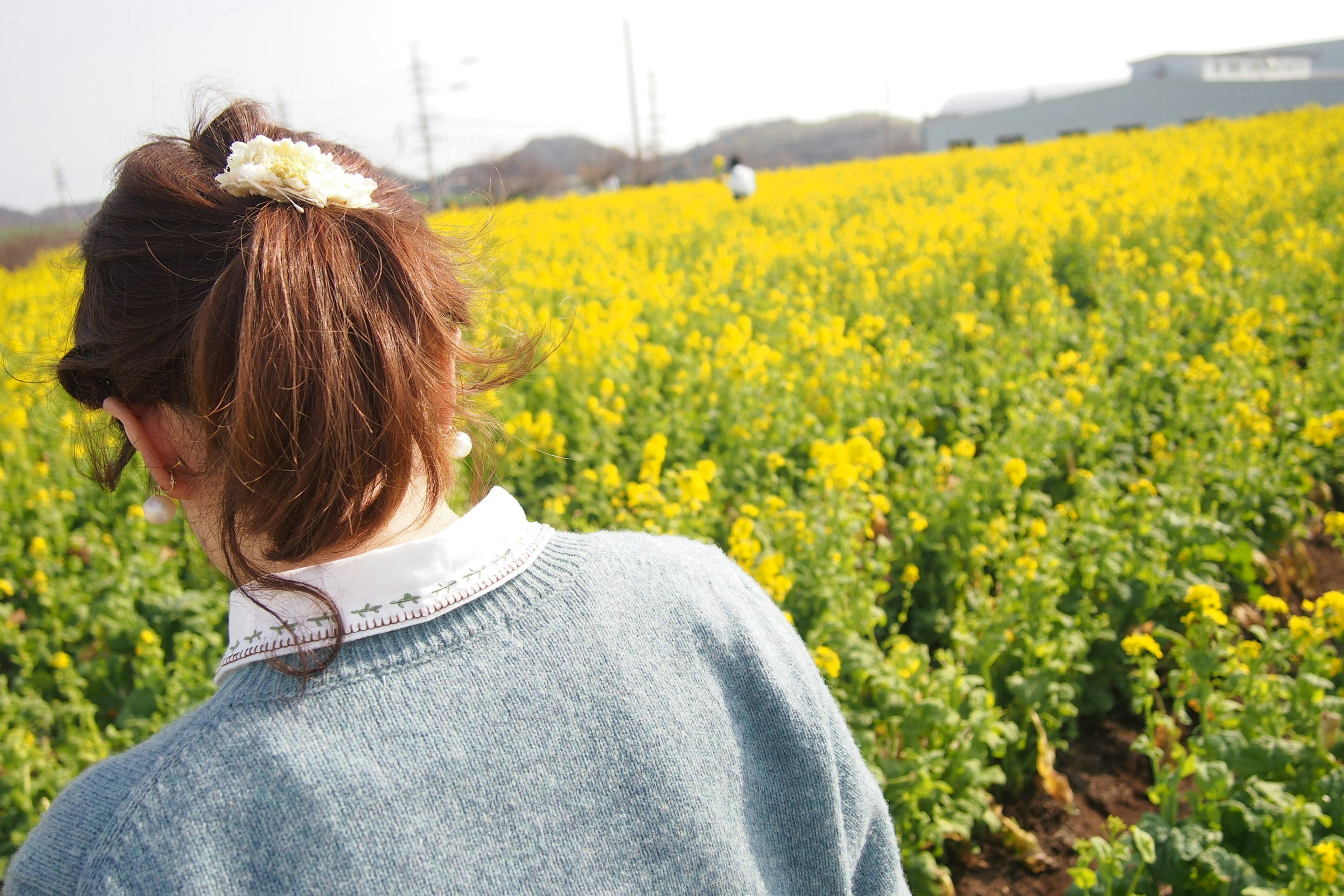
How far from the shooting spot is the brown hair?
2.27 feet

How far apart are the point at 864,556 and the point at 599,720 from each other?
92.6 inches

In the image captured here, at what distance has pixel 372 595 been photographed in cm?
75

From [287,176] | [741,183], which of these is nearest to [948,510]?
[287,176]

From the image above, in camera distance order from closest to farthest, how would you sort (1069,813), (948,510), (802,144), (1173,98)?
(1069,813), (948,510), (1173,98), (802,144)

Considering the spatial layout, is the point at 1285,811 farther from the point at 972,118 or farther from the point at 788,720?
the point at 972,118

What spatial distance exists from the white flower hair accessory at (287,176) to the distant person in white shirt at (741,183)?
13.7 m

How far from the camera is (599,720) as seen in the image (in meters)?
0.78

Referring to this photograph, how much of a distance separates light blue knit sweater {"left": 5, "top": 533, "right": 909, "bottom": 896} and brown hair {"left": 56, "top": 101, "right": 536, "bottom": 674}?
7 cm

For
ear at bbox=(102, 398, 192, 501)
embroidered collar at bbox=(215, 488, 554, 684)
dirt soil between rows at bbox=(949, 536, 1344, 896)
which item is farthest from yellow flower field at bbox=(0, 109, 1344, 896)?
embroidered collar at bbox=(215, 488, 554, 684)

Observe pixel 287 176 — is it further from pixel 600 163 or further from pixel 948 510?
pixel 600 163

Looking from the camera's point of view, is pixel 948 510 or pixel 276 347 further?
pixel 948 510

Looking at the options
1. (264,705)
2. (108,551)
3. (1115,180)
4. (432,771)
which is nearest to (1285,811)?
(432,771)

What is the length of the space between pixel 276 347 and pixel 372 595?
0.22 meters

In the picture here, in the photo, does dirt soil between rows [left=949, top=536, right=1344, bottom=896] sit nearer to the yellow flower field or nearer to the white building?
the yellow flower field
